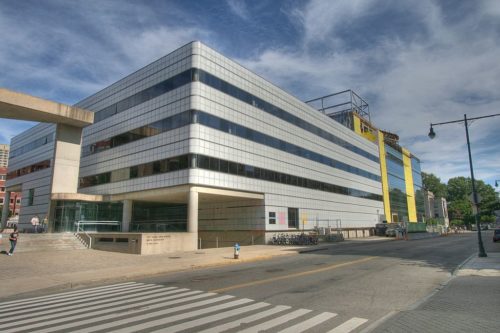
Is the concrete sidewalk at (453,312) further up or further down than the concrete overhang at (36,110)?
further down

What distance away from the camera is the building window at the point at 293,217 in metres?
40.3

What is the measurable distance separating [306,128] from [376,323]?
41066mm

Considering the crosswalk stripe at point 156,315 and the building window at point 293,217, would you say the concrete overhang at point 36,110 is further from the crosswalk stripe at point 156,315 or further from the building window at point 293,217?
the building window at point 293,217

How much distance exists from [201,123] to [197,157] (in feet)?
10.8

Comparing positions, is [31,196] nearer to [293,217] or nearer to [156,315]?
[293,217]

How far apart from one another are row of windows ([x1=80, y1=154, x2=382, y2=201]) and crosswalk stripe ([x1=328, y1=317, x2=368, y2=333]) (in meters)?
24.2

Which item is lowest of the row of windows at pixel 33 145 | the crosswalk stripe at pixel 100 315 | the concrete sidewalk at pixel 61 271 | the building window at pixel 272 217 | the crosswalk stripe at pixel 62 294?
the crosswalk stripe at pixel 62 294

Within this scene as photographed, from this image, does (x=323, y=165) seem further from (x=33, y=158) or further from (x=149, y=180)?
(x=33, y=158)

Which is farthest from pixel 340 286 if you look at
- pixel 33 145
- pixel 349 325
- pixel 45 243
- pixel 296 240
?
pixel 33 145

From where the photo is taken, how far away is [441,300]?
333 inches

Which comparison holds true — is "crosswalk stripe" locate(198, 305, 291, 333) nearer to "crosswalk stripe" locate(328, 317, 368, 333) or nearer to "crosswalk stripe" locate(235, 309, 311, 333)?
"crosswalk stripe" locate(235, 309, 311, 333)

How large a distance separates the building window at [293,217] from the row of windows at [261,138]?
23.8 ft

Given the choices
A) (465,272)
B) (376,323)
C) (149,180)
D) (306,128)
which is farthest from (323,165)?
(376,323)

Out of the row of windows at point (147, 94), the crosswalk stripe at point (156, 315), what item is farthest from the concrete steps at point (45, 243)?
the crosswalk stripe at point (156, 315)
